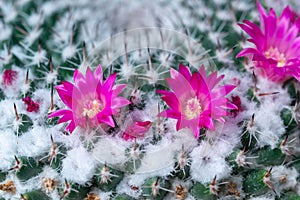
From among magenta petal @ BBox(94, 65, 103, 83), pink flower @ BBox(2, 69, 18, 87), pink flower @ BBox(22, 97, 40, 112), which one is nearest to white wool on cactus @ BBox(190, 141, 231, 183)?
magenta petal @ BBox(94, 65, 103, 83)

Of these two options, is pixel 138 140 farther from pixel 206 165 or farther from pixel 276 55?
pixel 276 55

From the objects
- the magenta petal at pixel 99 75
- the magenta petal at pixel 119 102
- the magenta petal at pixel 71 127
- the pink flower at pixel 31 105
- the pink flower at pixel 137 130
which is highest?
the magenta petal at pixel 99 75

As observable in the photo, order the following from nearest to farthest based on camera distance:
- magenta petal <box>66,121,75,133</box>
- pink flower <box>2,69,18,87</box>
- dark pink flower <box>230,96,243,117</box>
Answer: magenta petal <box>66,121,75,133</box>, dark pink flower <box>230,96,243,117</box>, pink flower <box>2,69,18,87</box>

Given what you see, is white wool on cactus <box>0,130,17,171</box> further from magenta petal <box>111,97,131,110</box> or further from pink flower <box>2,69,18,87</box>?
magenta petal <box>111,97,131,110</box>

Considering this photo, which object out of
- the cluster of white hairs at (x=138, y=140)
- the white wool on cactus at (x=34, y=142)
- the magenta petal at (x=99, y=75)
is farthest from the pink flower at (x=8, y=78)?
the magenta petal at (x=99, y=75)

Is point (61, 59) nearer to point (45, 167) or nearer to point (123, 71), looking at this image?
point (123, 71)

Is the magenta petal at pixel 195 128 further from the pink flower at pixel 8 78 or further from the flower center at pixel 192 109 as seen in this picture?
the pink flower at pixel 8 78
